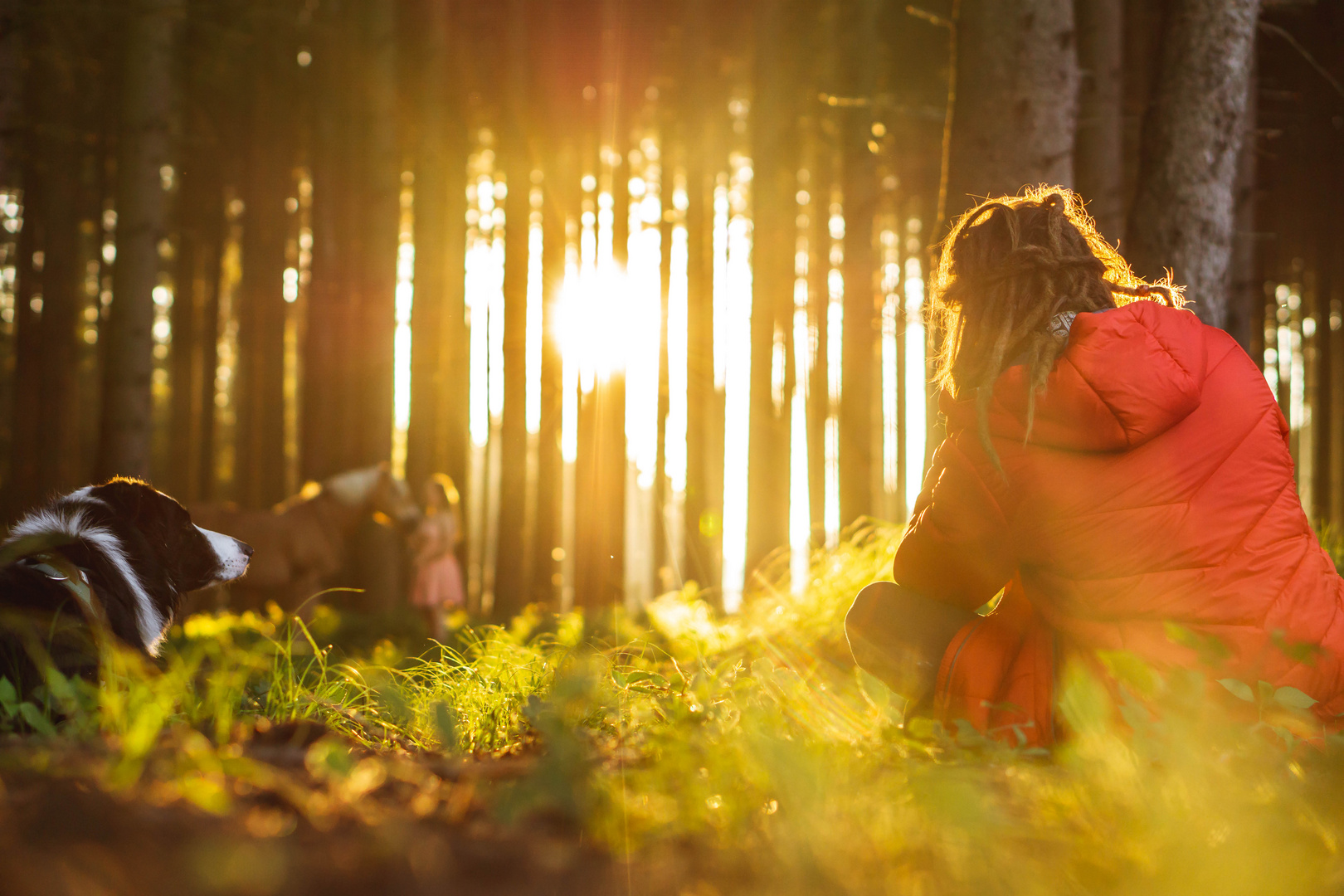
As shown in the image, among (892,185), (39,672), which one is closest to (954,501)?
(39,672)

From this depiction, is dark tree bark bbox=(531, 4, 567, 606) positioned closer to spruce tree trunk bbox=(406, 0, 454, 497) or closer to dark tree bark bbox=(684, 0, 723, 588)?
spruce tree trunk bbox=(406, 0, 454, 497)

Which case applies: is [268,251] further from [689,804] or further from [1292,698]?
[1292,698]

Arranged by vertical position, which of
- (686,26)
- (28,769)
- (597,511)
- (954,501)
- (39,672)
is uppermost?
(686,26)

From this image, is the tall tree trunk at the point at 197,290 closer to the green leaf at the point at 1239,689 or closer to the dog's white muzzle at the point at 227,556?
the dog's white muzzle at the point at 227,556

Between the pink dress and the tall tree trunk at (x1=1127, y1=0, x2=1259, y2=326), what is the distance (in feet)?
21.7

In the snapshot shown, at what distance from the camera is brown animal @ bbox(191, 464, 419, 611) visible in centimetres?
841

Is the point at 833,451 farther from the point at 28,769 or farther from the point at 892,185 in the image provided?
the point at 28,769

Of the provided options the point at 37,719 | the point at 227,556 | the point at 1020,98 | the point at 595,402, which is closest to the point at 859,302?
the point at 595,402

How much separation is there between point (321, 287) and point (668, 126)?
623 cm

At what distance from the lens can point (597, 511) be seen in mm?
11789

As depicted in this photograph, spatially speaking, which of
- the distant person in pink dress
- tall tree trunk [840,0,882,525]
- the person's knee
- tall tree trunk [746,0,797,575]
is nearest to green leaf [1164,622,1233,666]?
the person's knee

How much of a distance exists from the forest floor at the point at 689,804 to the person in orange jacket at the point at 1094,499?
0.17 m

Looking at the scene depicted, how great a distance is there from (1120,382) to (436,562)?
287 inches

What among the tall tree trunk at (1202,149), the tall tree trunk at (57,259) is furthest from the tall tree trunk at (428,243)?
the tall tree trunk at (1202,149)
